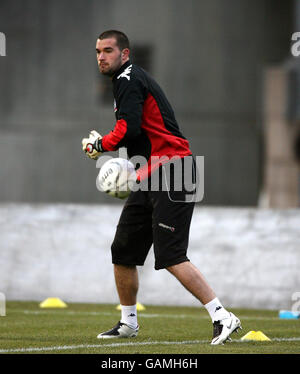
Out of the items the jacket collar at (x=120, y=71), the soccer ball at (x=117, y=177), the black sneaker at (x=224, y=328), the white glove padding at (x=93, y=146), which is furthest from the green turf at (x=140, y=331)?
the jacket collar at (x=120, y=71)

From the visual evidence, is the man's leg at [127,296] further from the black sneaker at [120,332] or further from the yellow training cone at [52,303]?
the yellow training cone at [52,303]

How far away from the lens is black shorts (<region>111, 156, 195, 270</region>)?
22.4ft

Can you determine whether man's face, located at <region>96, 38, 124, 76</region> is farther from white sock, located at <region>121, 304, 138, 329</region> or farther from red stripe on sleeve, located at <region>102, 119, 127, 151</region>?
white sock, located at <region>121, 304, 138, 329</region>

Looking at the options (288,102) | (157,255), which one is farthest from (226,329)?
(288,102)

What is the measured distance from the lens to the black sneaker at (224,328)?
6.67 m

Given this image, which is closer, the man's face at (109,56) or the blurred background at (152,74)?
the man's face at (109,56)

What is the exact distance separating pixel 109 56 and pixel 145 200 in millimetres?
1144

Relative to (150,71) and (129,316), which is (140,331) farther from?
(150,71)

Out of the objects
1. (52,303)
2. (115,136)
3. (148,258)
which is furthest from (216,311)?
(148,258)

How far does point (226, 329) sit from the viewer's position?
264 inches

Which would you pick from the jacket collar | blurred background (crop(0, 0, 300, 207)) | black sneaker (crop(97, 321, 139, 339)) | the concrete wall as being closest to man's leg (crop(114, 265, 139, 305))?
black sneaker (crop(97, 321, 139, 339))

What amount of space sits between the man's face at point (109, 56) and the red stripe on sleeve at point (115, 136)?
46 cm

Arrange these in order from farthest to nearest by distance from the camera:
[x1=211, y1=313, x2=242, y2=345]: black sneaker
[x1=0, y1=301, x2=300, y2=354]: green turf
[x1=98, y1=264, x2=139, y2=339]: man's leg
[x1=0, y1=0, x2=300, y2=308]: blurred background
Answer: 1. [x1=0, y1=0, x2=300, y2=308]: blurred background
2. [x1=98, y1=264, x2=139, y2=339]: man's leg
3. [x1=211, y1=313, x2=242, y2=345]: black sneaker
4. [x1=0, y1=301, x2=300, y2=354]: green turf
